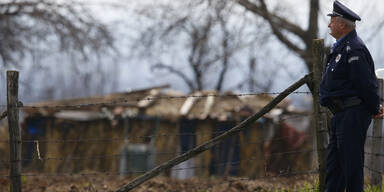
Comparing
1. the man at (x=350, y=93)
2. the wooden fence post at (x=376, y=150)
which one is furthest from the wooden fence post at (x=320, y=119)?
the wooden fence post at (x=376, y=150)

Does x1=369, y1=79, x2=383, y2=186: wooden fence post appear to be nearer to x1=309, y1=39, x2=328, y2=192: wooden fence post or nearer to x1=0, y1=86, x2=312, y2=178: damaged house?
x1=309, y1=39, x2=328, y2=192: wooden fence post

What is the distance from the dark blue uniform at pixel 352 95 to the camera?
467cm

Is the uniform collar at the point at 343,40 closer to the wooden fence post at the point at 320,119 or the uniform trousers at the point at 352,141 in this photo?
the uniform trousers at the point at 352,141

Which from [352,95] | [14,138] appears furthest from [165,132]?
[352,95]

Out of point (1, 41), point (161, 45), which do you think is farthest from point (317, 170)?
point (161, 45)

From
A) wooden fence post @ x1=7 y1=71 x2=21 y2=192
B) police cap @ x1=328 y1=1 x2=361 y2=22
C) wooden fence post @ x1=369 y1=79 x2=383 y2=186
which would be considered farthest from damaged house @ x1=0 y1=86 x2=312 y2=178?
police cap @ x1=328 y1=1 x2=361 y2=22

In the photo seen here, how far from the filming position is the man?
468cm

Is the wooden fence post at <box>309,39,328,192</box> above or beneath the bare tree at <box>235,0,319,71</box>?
beneath

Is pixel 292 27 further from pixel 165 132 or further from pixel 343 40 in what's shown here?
pixel 343 40

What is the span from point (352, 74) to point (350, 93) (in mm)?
168

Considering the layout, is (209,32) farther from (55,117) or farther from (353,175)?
(353,175)

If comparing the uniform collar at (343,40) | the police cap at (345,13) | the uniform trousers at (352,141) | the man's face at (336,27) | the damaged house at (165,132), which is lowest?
the damaged house at (165,132)

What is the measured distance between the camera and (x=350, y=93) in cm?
472

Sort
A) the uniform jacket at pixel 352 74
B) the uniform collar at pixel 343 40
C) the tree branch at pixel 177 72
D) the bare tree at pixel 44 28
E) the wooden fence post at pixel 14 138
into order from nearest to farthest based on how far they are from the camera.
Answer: the uniform jacket at pixel 352 74
the uniform collar at pixel 343 40
the wooden fence post at pixel 14 138
the bare tree at pixel 44 28
the tree branch at pixel 177 72
